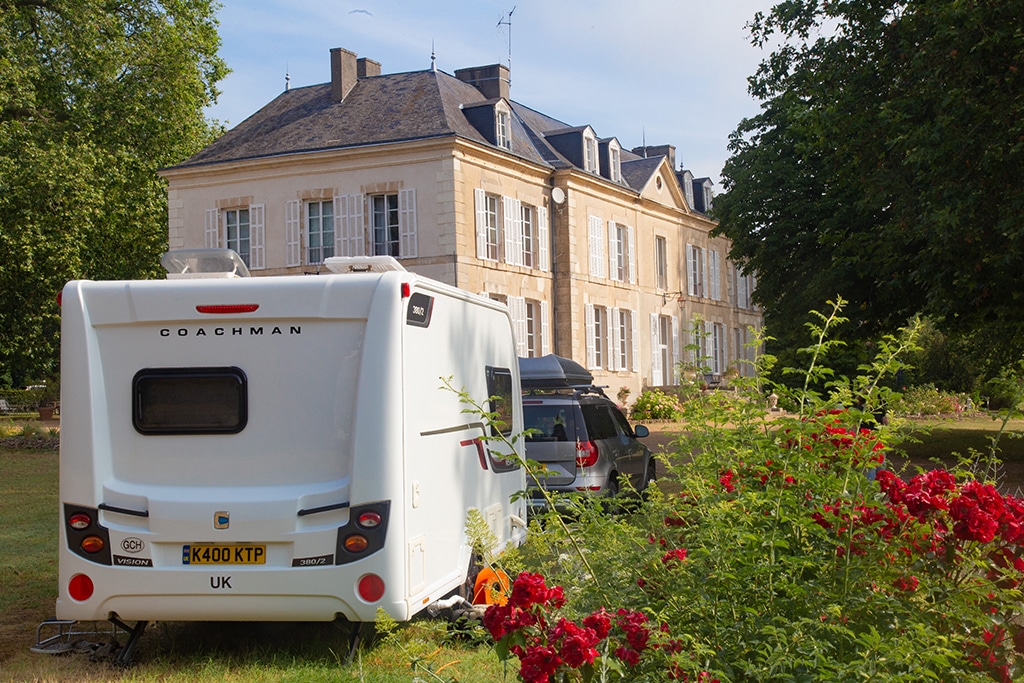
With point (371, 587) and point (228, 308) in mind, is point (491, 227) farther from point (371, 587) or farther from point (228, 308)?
point (371, 587)

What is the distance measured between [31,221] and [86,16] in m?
6.66

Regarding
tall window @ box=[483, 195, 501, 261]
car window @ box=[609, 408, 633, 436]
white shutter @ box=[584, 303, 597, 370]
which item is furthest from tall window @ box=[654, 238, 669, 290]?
car window @ box=[609, 408, 633, 436]

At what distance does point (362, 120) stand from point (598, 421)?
23.4 metres

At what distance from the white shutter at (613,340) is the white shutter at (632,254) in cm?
220

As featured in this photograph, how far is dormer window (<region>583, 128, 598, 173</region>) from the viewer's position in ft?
129

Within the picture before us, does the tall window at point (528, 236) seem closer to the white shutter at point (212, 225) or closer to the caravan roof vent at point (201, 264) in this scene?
the white shutter at point (212, 225)

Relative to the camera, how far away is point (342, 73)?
35906mm

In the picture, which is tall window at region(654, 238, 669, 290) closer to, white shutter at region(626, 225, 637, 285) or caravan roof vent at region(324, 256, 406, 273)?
white shutter at region(626, 225, 637, 285)

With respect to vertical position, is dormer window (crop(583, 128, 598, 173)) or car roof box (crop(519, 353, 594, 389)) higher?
dormer window (crop(583, 128, 598, 173))

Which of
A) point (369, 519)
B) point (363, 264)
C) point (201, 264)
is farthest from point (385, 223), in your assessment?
point (369, 519)

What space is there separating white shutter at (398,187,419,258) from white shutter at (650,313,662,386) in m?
12.3

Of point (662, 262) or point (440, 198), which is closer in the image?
point (440, 198)

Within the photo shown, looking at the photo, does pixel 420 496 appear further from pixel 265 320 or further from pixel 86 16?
pixel 86 16

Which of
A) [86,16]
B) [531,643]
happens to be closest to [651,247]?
[86,16]
